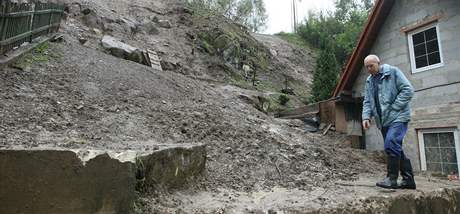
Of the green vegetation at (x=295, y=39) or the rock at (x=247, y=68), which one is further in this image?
the green vegetation at (x=295, y=39)

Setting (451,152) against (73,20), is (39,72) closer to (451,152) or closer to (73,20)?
(73,20)

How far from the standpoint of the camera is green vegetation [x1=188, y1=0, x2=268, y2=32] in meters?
19.8

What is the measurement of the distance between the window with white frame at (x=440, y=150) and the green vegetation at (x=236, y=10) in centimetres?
1416

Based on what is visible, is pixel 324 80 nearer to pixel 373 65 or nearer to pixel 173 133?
pixel 373 65

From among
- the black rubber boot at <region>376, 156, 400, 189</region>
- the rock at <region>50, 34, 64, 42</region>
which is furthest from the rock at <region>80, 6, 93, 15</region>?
the black rubber boot at <region>376, 156, 400, 189</region>

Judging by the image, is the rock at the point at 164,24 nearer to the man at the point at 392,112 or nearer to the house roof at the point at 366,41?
the house roof at the point at 366,41

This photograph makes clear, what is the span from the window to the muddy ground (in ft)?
8.36

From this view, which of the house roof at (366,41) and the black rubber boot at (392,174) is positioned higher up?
the house roof at (366,41)

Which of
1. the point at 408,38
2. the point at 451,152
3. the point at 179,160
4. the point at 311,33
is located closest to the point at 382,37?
the point at 408,38

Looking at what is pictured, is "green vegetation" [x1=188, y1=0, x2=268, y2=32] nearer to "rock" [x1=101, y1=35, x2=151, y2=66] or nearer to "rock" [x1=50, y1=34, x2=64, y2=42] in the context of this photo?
"rock" [x1=101, y1=35, x2=151, y2=66]

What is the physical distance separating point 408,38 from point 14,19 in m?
9.08

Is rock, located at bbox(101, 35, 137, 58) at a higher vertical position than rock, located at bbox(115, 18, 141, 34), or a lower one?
lower

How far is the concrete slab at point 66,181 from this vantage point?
89.3 inches

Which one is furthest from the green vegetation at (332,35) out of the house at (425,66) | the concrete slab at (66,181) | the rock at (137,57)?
the concrete slab at (66,181)
